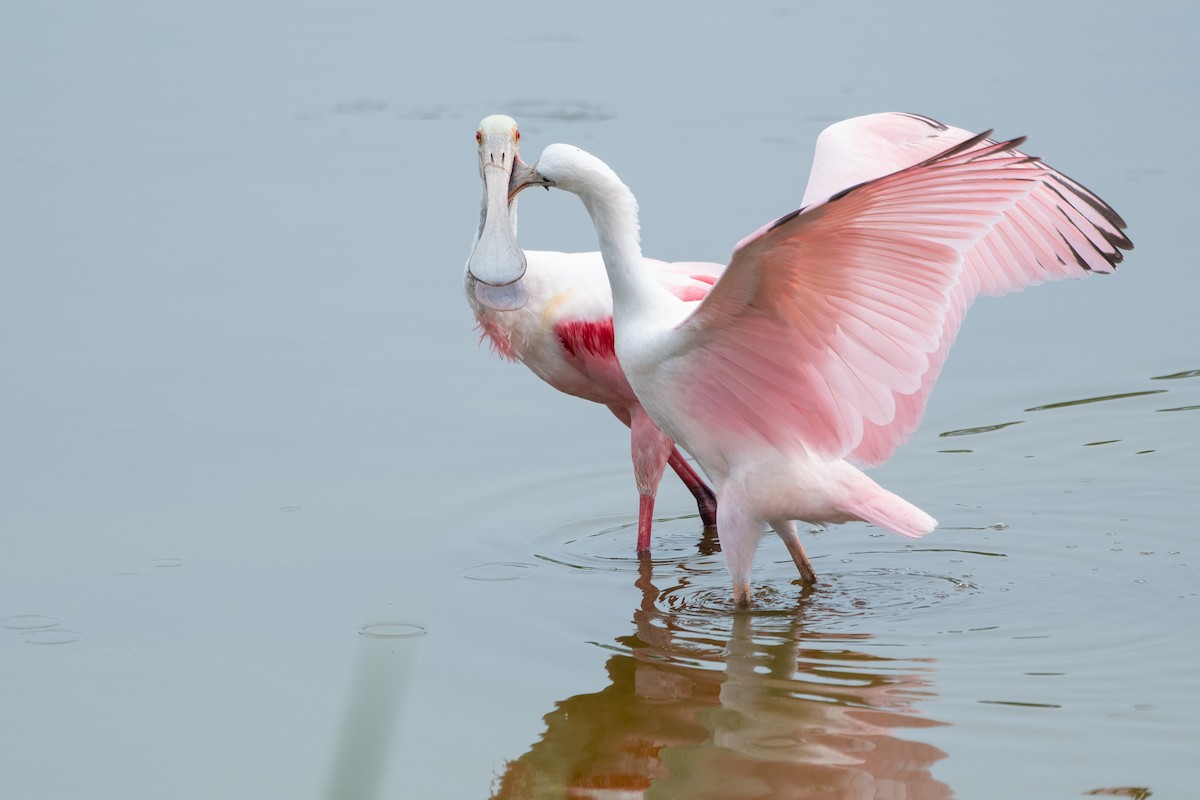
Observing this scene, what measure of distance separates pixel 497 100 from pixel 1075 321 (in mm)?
4649

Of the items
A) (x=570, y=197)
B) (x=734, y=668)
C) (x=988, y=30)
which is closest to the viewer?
(x=734, y=668)

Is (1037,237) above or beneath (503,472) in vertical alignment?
above

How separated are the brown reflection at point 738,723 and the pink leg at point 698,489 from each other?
1.23 m

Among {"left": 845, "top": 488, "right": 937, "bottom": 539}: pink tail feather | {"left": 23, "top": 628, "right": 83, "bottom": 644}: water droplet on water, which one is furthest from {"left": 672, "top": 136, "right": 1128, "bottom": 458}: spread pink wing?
{"left": 23, "top": 628, "right": 83, "bottom": 644}: water droplet on water

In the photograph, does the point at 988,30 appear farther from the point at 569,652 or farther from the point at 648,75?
the point at 569,652

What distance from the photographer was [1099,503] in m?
7.09

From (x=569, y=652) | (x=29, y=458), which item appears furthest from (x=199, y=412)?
(x=569, y=652)

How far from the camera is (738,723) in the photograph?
5.47 meters

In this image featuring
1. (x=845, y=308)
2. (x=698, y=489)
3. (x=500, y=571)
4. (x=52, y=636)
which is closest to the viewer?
(x=845, y=308)

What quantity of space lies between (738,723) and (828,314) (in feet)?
3.98

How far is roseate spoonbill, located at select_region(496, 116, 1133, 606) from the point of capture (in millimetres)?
5227

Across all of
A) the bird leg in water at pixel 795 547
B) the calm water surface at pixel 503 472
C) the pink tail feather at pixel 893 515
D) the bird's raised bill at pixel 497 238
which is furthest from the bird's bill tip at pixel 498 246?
the pink tail feather at pixel 893 515

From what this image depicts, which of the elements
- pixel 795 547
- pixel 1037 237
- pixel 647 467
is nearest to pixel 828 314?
pixel 795 547

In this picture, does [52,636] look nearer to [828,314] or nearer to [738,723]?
[738,723]
